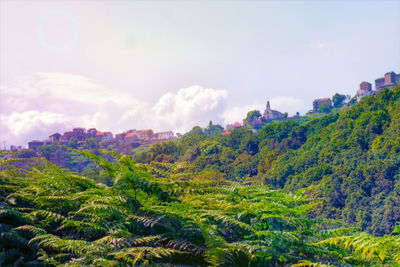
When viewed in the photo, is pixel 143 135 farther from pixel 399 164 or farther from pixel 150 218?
pixel 150 218

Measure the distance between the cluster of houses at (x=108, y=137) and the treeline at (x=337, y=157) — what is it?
152 ft

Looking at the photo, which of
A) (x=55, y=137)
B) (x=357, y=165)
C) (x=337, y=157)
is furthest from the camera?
(x=55, y=137)

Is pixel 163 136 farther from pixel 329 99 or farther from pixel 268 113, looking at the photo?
pixel 329 99

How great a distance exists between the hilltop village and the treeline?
130 feet

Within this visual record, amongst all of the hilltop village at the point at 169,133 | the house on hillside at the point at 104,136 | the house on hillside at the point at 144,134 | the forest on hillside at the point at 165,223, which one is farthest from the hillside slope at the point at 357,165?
the house on hillside at the point at 144,134

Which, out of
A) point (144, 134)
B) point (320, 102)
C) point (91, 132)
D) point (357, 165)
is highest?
point (91, 132)

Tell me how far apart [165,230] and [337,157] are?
2297 inches

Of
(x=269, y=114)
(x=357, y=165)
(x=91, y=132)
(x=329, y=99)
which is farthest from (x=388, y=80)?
(x=91, y=132)

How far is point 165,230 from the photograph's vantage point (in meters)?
2.14

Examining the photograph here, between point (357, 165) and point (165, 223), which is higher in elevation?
point (165, 223)

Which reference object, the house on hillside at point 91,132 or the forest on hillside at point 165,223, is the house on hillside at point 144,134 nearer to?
the house on hillside at point 91,132

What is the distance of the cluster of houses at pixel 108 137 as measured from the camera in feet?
384

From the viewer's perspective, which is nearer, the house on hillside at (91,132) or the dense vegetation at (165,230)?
the dense vegetation at (165,230)

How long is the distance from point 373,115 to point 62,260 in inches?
2512
